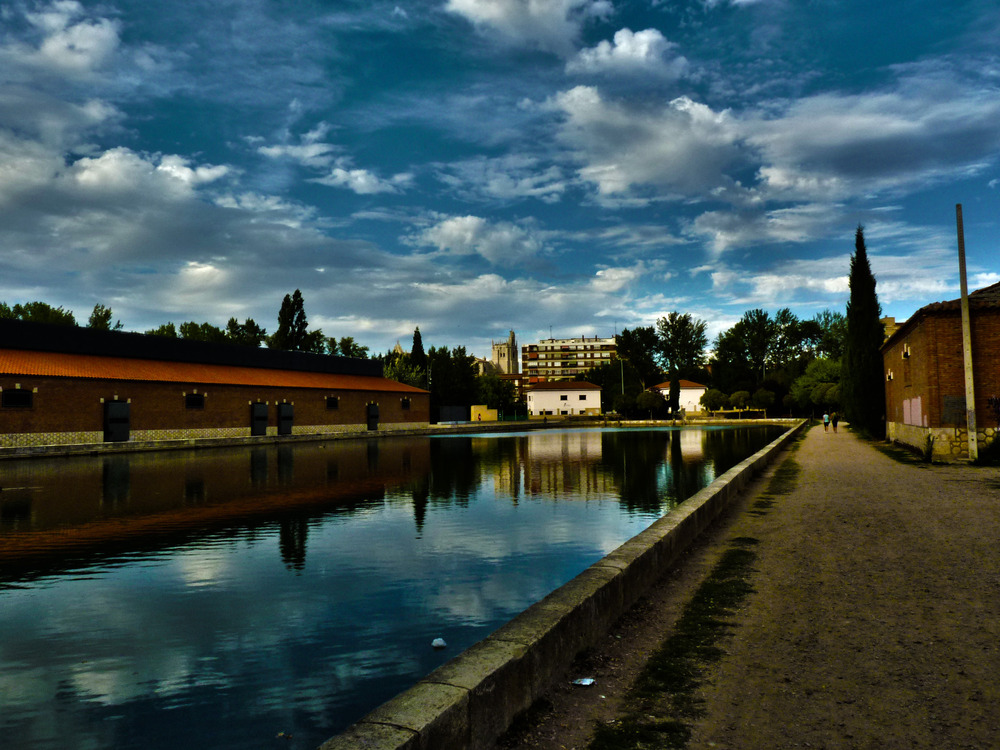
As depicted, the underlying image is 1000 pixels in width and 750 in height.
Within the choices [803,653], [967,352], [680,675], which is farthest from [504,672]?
[967,352]

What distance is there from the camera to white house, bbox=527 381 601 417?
338ft

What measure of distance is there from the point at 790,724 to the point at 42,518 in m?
13.2

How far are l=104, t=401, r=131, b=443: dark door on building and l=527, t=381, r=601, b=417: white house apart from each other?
70.7 metres

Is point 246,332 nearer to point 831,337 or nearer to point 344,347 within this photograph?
point 344,347

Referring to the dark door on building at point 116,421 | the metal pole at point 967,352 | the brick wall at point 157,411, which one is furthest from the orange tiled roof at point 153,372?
the metal pole at point 967,352

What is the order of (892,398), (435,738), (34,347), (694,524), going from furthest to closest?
(34,347)
(892,398)
(694,524)
(435,738)

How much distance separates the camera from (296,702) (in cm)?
439

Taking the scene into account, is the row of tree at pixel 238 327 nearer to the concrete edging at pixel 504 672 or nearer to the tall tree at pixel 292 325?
the tall tree at pixel 292 325

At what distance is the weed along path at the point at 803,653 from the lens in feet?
11.1

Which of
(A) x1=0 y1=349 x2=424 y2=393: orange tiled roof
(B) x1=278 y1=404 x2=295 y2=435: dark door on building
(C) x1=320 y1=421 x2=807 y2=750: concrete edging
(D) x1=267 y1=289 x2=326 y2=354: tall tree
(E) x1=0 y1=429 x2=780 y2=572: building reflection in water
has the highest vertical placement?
(D) x1=267 y1=289 x2=326 y2=354: tall tree

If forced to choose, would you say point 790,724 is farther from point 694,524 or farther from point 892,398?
point 892,398

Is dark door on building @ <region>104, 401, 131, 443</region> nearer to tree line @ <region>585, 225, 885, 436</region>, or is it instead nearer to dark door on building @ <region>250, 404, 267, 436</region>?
dark door on building @ <region>250, 404, 267, 436</region>

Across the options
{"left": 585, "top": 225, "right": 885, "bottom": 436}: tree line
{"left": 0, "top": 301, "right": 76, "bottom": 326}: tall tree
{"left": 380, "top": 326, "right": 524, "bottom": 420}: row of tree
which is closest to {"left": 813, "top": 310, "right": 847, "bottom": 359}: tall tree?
{"left": 585, "top": 225, "right": 885, "bottom": 436}: tree line

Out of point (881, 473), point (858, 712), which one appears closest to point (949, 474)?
point (881, 473)
